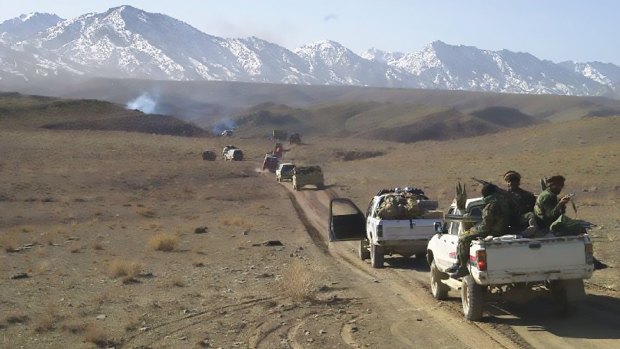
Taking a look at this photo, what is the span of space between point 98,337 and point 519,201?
695 centimetres

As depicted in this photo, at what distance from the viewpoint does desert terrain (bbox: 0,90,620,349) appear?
11531mm

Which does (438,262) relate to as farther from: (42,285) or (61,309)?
(42,285)

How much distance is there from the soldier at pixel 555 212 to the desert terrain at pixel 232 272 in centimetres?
139

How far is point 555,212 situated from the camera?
1134 cm

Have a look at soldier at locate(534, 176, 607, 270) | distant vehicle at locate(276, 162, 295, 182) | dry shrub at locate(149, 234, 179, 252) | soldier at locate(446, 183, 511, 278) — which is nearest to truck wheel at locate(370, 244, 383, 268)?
soldier at locate(446, 183, 511, 278)

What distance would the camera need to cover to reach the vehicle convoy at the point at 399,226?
18609mm

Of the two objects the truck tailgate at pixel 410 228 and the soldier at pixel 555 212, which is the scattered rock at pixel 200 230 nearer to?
the truck tailgate at pixel 410 228

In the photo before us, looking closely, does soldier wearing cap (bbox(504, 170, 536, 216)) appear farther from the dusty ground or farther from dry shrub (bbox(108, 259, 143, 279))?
dry shrub (bbox(108, 259, 143, 279))

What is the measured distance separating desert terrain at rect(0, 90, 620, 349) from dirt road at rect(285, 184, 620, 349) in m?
0.03

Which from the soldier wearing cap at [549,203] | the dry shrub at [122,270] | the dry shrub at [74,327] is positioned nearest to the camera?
the soldier wearing cap at [549,203]

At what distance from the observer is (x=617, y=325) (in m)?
11.0

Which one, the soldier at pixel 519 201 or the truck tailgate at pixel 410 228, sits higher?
the soldier at pixel 519 201

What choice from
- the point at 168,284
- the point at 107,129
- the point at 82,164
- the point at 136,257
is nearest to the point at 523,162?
the point at 82,164

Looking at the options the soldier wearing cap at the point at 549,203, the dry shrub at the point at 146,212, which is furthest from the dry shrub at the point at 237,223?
the soldier wearing cap at the point at 549,203
